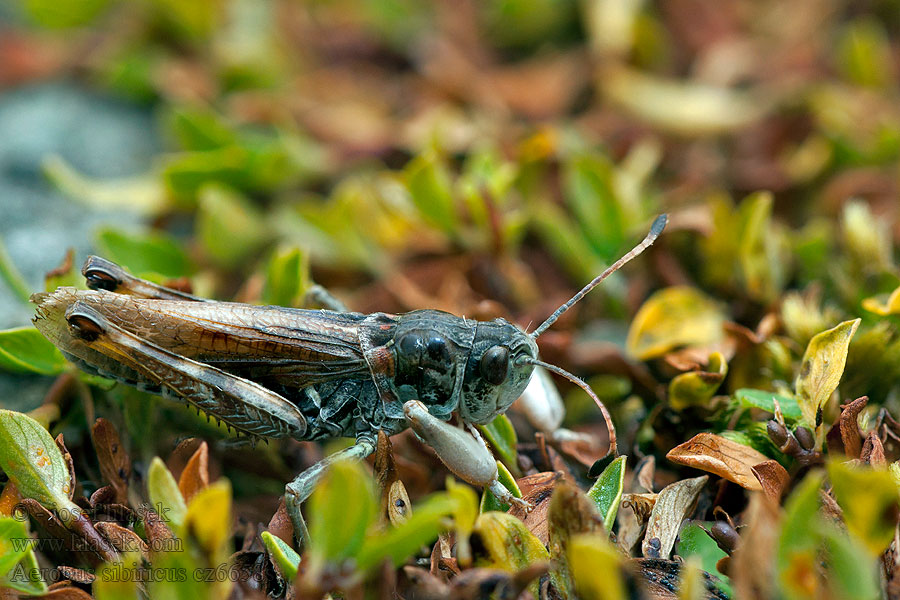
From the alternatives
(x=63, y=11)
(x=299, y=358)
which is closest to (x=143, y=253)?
(x=299, y=358)

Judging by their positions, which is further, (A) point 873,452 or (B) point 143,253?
(B) point 143,253

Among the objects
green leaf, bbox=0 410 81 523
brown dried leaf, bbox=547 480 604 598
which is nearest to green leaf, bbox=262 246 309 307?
green leaf, bbox=0 410 81 523

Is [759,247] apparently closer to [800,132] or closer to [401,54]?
[800,132]

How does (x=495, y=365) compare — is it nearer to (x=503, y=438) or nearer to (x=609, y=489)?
(x=503, y=438)

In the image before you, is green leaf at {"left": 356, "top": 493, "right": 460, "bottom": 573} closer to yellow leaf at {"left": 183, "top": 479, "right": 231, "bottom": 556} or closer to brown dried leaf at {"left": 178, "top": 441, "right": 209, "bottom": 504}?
yellow leaf at {"left": 183, "top": 479, "right": 231, "bottom": 556}

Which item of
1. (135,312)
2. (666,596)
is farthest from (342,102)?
(666,596)

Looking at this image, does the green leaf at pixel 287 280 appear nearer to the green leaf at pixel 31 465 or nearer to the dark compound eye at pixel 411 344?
the dark compound eye at pixel 411 344
